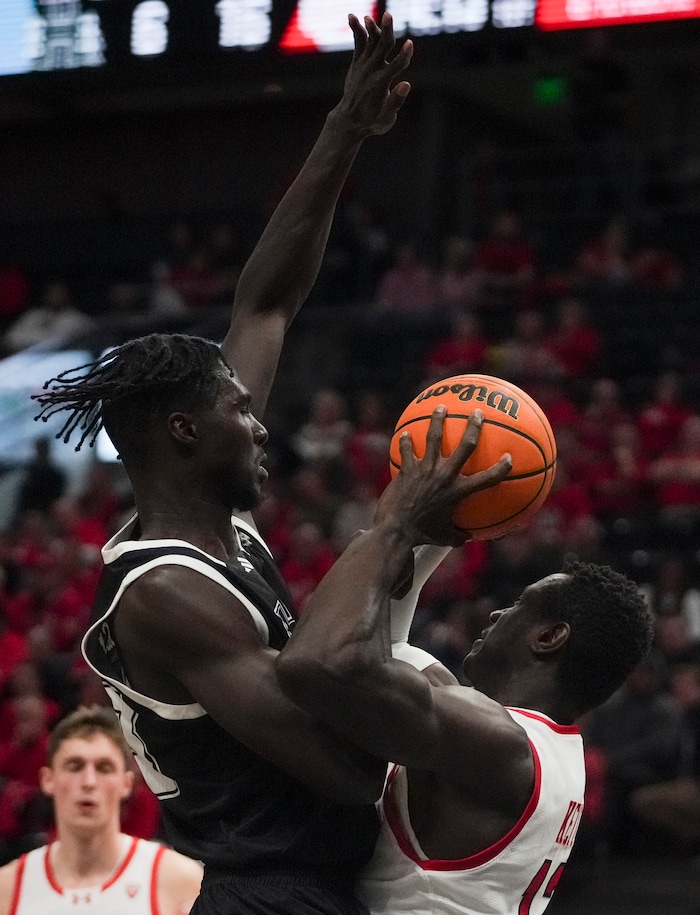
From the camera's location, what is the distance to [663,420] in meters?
10.0

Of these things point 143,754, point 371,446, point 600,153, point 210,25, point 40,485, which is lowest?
point 40,485

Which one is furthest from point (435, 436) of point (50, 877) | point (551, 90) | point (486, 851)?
point (551, 90)

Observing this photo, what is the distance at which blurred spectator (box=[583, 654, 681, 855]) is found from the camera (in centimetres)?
766

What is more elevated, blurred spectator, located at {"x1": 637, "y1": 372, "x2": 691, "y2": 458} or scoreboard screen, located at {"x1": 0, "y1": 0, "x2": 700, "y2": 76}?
scoreboard screen, located at {"x1": 0, "y1": 0, "x2": 700, "y2": 76}

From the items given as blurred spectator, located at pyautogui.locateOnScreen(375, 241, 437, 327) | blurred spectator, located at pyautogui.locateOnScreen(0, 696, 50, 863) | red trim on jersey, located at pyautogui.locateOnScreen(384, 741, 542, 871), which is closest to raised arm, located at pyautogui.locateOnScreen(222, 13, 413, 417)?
red trim on jersey, located at pyautogui.locateOnScreen(384, 741, 542, 871)

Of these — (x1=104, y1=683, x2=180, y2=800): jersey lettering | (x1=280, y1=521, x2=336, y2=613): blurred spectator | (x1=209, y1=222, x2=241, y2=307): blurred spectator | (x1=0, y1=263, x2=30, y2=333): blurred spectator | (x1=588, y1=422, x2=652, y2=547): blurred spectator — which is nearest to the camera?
(x1=104, y1=683, x2=180, y2=800): jersey lettering

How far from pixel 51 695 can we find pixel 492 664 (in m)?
6.33

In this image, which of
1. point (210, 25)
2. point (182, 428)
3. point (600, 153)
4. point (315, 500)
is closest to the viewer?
point (182, 428)

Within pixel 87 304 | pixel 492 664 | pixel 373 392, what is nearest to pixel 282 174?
pixel 87 304

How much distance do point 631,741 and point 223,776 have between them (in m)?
5.18

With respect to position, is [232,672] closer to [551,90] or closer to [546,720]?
[546,720]

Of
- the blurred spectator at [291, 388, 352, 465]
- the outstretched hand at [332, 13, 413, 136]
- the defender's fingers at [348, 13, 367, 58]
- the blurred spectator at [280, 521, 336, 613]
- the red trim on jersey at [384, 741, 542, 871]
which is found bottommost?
the blurred spectator at [280, 521, 336, 613]

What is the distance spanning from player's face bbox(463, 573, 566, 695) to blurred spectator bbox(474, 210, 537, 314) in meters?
8.88

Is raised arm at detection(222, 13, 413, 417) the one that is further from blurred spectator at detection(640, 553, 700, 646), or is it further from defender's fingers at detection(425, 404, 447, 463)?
blurred spectator at detection(640, 553, 700, 646)
